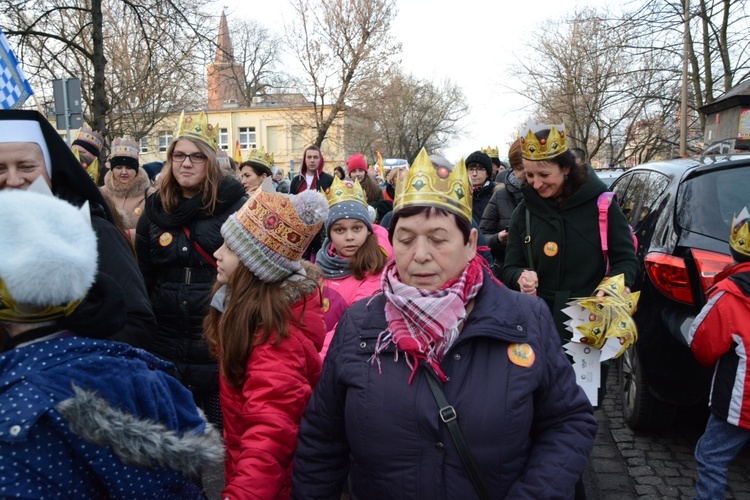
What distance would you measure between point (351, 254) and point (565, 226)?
1.45m

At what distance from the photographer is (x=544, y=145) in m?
3.42

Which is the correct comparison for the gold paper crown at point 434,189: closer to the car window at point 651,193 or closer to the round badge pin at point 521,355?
the round badge pin at point 521,355

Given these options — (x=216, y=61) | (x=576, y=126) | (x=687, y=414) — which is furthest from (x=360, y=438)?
(x=576, y=126)

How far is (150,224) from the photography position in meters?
3.33

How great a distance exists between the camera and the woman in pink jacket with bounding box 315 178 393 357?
390 cm

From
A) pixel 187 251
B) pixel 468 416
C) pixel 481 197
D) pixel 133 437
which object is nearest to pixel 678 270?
pixel 468 416

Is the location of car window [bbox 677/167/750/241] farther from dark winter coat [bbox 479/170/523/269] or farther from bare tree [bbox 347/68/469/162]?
bare tree [bbox 347/68/469/162]

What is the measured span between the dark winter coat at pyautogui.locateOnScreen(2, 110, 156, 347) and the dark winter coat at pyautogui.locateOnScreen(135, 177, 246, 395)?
2.87 ft

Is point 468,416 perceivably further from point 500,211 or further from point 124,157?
point 124,157

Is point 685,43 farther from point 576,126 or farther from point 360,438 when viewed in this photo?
point 360,438

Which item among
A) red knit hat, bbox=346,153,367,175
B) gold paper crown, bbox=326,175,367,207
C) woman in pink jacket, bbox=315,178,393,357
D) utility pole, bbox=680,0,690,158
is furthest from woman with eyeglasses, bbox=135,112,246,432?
utility pole, bbox=680,0,690,158

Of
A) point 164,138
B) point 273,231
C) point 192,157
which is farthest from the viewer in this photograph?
point 164,138

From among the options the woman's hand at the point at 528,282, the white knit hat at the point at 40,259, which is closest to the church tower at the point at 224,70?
the woman's hand at the point at 528,282

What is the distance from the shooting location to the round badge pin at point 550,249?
3492mm
